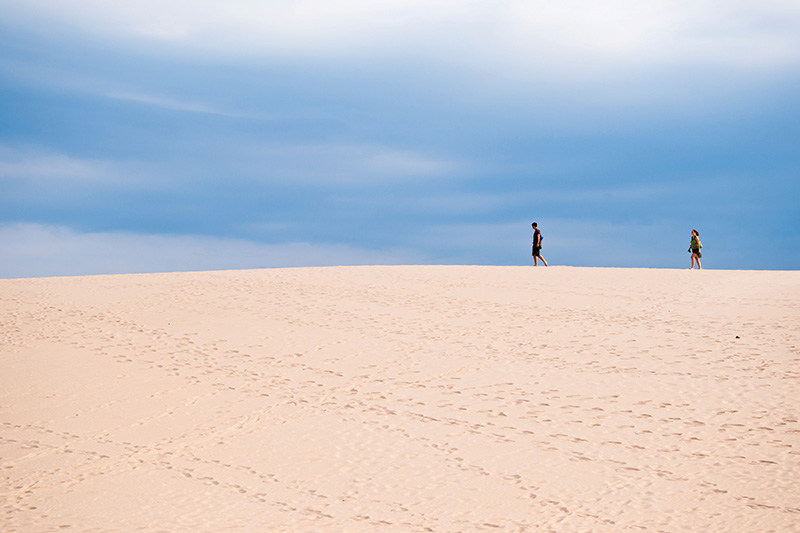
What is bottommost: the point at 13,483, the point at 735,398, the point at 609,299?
the point at 13,483

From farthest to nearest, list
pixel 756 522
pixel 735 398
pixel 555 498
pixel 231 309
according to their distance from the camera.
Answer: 1. pixel 231 309
2. pixel 735 398
3. pixel 555 498
4. pixel 756 522

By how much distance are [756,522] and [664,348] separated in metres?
5.86

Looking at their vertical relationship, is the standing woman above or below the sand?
above

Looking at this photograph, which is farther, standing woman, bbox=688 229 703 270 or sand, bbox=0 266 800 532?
standing woman, bbox=688 229 703 270

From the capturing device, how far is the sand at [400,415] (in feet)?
21.3

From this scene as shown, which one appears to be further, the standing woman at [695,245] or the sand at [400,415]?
the standing woman at [695,245]

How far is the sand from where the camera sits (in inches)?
256

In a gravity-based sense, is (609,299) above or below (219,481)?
above

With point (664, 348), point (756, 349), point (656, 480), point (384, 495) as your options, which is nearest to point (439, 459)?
point (384, 495)

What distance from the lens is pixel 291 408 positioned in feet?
29.8

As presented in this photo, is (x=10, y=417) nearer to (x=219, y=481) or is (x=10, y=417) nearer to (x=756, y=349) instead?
(x=219, y=481)

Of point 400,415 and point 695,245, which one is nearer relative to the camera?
point 400,415

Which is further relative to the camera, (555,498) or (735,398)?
(735,398)

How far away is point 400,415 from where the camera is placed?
8766 millimetres
